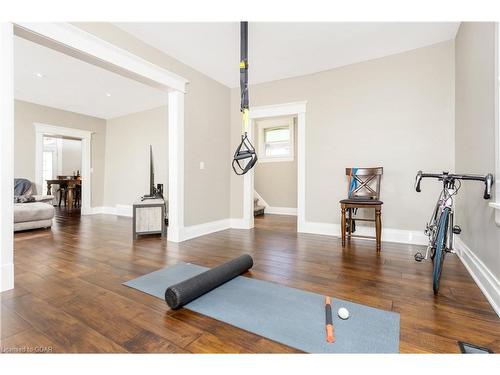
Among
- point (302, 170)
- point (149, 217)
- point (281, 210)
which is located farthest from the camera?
point (281, 210)

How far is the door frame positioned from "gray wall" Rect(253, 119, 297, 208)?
3286mm

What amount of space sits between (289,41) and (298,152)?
5.30 feet

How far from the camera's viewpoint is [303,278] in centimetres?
199

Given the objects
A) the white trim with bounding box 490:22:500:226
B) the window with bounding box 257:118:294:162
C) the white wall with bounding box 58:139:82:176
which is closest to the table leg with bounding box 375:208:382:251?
the white trim with bounding box 490:22:500:226

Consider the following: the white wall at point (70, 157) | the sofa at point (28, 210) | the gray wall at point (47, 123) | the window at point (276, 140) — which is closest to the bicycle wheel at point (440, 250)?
the window at point (276, 140)

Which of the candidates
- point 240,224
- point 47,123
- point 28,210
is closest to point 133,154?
point 47,123

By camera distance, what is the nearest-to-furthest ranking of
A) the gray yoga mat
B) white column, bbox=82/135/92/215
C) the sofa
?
the gray yoga mat < the sofa < white column, bbox=82/135/92/215

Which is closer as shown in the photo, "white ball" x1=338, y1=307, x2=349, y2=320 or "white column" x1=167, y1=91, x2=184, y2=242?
"white ball" x1=338, y1=307, x2=349, y2=320

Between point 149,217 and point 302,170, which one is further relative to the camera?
point 302,170

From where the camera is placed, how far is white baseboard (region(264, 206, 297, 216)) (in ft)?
20.3

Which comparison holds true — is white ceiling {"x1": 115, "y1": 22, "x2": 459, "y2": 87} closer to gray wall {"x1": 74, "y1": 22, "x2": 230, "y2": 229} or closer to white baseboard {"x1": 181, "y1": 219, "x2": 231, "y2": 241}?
gray wall {"x1": 74, "y1": 22, "x2": 230, "y2": 229}

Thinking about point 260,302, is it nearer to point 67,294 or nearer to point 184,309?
point 184,309

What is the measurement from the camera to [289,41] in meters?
2.90

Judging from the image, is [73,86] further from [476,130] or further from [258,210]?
[476,130]
